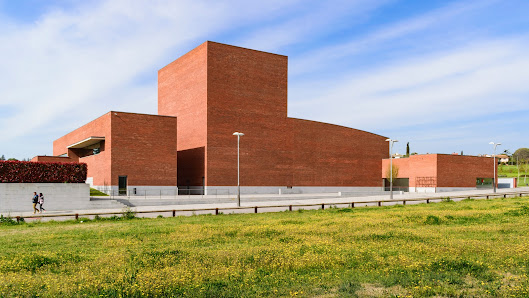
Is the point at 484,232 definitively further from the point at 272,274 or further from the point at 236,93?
the point at 236,93

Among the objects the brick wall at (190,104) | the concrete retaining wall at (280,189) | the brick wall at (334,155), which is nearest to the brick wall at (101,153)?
the brick wall at (190,104)

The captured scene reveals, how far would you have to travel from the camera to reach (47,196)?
3195 centimetres

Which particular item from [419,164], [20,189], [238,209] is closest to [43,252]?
[238,209]

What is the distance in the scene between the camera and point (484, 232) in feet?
50.4

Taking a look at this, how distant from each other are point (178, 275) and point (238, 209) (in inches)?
812

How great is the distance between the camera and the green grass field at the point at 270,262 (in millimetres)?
7836

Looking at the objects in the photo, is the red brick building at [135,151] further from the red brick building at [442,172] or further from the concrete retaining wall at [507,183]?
the concrete retaining wall at [507,183]

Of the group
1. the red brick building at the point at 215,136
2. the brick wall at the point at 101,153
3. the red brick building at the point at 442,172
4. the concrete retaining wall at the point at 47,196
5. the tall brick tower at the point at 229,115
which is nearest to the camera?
the concrete retaining wall at the point at 47,196

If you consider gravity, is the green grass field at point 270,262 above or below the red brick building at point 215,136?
below

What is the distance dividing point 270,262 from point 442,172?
59.2 metres

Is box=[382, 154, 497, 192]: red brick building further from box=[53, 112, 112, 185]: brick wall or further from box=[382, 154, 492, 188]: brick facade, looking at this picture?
box=[53, 112, 112, 185]: brick wall

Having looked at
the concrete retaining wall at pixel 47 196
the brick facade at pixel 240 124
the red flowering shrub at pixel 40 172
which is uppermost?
the brick facade at pixel 240 124

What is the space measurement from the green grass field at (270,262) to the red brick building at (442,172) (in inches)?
1917

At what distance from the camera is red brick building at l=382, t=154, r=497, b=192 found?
205 ft
